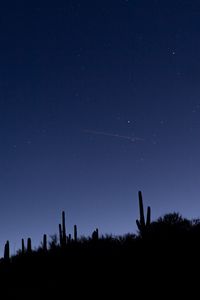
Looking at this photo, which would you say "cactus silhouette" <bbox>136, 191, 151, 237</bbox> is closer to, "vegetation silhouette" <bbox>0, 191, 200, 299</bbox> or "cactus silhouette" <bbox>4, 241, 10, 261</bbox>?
"vegetation silhouette" <bbox>0, 191, 200, 299</bbox>

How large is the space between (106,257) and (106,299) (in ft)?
13.7

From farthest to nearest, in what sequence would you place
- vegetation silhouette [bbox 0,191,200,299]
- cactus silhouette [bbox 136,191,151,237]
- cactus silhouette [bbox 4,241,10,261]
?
cactus silhouette [bbox 4,241,10,261]
cactus silhouette [bbox 136,191,151,237]
vegetation silhouette [bbox 0,191,200,299]

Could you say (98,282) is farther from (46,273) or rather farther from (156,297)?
(46,273)

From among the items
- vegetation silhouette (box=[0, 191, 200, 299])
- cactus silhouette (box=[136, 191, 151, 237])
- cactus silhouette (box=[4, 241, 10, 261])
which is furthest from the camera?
cactus silhouette (box=[4, 241, 10, 261])

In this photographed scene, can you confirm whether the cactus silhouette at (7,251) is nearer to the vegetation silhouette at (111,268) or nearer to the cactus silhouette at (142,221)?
the vegetation silhouette at (111,268)

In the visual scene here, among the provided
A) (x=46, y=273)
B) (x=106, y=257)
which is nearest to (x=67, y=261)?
(x=46, y=273)

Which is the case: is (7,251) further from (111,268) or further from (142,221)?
(111,268)

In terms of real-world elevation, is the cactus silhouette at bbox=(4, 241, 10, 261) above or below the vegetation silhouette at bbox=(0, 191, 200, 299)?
above

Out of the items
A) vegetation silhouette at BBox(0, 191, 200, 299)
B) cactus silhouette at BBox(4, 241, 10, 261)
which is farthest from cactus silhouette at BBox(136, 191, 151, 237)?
cactus silhouette at BBox(4, 241, 10, 261)

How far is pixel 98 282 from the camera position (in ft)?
39.3

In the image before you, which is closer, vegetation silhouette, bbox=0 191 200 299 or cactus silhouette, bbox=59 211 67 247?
vegetation silhouette, bbox=0 191 200 299

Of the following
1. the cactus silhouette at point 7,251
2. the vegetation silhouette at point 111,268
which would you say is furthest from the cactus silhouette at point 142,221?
the cactus silhouette at point 7,251

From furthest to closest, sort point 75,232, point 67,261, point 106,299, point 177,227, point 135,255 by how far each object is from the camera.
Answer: point 75,232
point 177,227
point 67,261
point 135,255
point 106,299

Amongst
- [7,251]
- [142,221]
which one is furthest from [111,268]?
[7,251]
